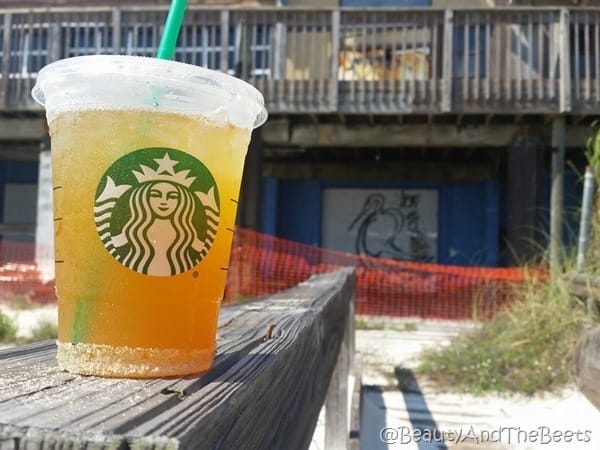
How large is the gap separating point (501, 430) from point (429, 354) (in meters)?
2.28

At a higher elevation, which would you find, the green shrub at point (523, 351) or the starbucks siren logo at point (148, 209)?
the starbucks siren logo at point (148, 209)

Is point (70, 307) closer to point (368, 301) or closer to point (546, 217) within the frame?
point (368, 301)

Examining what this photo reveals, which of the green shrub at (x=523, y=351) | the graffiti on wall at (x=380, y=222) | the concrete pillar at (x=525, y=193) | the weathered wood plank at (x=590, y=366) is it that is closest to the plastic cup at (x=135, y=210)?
the weathered wood plank at (x=590, y=366)

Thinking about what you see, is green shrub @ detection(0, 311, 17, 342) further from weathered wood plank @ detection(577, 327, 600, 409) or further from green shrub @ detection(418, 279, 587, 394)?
weathered wood plank @ detection(577, 327, 600, 409)

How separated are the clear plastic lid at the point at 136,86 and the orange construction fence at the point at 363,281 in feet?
27.6

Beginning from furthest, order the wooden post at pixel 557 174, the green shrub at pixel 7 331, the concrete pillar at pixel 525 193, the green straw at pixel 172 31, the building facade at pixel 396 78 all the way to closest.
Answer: the concrete pillar at pixel 525 193
the wooden post at pixel 557 174
the building facade at pixel 396 78
the green shrub at pixel 7 331
the green straw at pixel 172 31

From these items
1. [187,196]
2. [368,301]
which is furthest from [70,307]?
[368,301]

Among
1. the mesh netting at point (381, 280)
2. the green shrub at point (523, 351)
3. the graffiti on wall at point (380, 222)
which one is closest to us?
the green shrub at point (523, 351)

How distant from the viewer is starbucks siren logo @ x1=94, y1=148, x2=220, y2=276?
94 cm

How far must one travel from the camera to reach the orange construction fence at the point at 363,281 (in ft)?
31.9

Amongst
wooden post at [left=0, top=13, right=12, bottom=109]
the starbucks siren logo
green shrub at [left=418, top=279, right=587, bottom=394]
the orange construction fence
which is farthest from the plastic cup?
wooden post at [left=0, top=13, right=12, bottom=109]

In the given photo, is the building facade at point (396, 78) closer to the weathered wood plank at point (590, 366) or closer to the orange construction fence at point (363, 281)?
the orange construction fence at point (363, 281)

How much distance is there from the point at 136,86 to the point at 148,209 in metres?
0.19

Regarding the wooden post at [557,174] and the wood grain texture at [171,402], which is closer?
the wood grain texture at [171,402]
